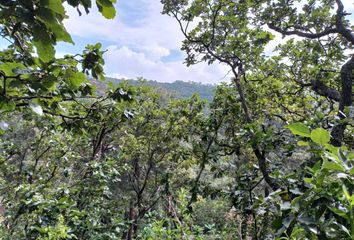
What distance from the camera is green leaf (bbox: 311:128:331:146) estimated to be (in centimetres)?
102

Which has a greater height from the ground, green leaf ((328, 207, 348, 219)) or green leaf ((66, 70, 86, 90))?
green leaf ((66, 70, 86, 90))

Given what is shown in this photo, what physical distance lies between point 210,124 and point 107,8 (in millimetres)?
4244

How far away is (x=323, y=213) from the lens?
3.40 feet

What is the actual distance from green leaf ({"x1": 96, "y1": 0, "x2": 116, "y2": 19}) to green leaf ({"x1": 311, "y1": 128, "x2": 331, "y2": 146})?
2.60 feet

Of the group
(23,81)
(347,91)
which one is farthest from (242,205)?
(23,81)

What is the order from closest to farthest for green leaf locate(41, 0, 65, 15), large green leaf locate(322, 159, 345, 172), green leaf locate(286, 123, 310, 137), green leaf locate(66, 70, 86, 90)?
green leaf locate(41, 0, 65, 15)
large green leaf locate(322, 159, 345, 172)
green leaf locate(286, 123, 310, 137)
green leaf locate(66, 70, 86, 90)

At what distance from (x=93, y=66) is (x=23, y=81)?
740mm

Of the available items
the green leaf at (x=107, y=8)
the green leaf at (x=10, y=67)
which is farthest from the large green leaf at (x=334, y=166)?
the green leaf at (x=10, y=67)

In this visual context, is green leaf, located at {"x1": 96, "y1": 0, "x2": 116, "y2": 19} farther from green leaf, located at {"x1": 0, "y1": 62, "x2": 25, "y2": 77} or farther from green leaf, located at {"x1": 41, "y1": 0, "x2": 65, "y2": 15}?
green leaf, located at {"x1": 0, "y1": 62, "x2": 25, "y2": 77}

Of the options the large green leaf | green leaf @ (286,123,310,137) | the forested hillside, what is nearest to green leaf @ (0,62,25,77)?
the forested hillside

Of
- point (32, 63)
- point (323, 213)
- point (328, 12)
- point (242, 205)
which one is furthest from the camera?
point (328, 12)

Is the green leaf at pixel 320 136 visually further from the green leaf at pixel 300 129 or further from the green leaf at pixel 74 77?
the green leaf at pixel 74 77

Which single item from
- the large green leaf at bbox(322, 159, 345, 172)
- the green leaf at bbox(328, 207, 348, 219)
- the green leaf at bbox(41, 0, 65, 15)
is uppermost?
the green leaf at bbox(41, 0, 65, 15)

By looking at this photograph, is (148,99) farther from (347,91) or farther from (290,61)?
(347,91)
